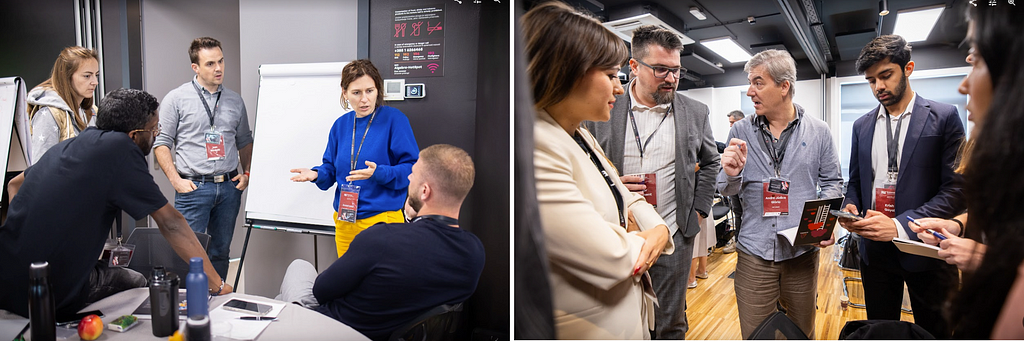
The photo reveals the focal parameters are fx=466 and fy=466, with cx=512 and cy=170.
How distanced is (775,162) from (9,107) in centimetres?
296

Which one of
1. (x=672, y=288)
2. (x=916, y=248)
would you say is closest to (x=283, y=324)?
(x=672, y=288)

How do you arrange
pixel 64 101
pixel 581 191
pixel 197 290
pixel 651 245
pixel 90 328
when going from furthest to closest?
pixel 64 101
pixel 197 290
pixel 90 328
pixel 651 245
pixel 581 191

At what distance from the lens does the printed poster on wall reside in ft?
5.92

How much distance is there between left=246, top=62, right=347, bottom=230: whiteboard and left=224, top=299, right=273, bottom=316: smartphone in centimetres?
33

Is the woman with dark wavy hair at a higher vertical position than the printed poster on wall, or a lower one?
lower

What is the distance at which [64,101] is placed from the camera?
1823 mm

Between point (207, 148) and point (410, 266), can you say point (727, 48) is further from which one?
point (207, 148)

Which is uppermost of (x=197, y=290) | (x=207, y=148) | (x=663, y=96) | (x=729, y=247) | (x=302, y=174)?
(x=663, y=96)

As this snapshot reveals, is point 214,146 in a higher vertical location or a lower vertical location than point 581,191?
higher

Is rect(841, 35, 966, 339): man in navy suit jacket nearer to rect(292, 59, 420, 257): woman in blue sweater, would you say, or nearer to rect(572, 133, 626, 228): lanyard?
rect(572, 133, 626, 228): lanyard

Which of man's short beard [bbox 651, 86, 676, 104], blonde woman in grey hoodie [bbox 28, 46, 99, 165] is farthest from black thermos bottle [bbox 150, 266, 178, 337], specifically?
man's short beard [bbox 651, 86, 676, 104]

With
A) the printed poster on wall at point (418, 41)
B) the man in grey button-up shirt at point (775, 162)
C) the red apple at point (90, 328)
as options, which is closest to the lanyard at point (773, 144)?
the man in grey button-up shirt at point (775, 162)

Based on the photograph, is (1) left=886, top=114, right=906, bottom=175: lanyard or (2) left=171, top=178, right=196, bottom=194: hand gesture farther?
(2) left=171, top=178, right=196, bottom=194: hand gesture

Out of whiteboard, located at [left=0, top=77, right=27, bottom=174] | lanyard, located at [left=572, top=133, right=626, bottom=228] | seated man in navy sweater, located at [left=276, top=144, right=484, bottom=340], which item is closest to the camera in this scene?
lanyard, located at [left=572, top=133, right=626, bottom=228]
